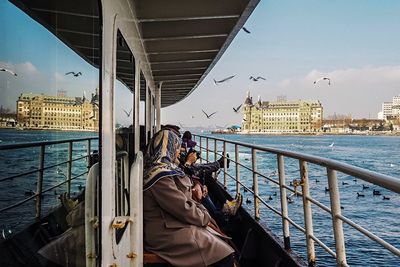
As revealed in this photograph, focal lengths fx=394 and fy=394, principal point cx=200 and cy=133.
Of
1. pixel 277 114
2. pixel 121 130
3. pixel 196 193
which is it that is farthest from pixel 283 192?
pixel 277 114

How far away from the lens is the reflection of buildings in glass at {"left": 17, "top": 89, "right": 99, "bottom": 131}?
2.86 ft

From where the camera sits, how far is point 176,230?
2.57 meters

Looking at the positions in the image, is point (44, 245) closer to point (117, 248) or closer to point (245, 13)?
point (117, 248)

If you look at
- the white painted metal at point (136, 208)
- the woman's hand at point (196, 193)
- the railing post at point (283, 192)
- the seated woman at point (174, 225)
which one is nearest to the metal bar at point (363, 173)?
the railing post at point (283, 192)

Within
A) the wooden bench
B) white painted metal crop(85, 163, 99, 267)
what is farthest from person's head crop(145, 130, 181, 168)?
white painted metal crop(85, 163, 99, 267)

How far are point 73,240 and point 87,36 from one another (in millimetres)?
777

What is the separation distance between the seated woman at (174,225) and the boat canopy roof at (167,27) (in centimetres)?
69

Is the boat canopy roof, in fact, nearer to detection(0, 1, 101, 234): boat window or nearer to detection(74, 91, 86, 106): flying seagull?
detection(0, 1, 101, 234): boat window

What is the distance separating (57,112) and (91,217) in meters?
0.58

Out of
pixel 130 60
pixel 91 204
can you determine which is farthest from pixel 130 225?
pixel 130 60

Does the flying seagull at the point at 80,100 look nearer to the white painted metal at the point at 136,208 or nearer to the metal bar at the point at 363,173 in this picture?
the white painted metal at the point at 136,208

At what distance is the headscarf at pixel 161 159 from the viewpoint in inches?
99.3

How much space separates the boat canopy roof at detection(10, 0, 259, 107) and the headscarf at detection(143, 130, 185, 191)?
47cm

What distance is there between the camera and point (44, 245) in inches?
39.3
